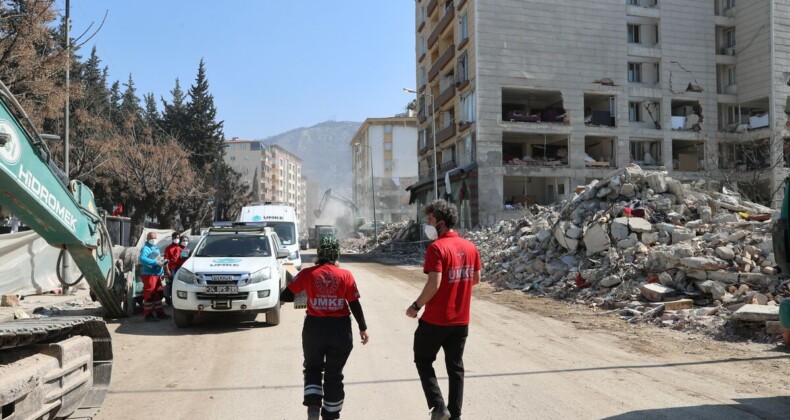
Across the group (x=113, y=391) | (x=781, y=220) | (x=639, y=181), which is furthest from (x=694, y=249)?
(x=113, y=391)

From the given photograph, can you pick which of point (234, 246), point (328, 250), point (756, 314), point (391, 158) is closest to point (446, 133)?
point (234, 246)

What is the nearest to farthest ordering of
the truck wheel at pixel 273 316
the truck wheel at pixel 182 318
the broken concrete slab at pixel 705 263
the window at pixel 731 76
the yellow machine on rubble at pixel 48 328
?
the yellow machine on rubble at pixel 48 328, the truck wheel at pixel 182 318, the truck wheel at pixel 273 316, the broken concrete slab at pixel 705 263, the window at pixel 731 76

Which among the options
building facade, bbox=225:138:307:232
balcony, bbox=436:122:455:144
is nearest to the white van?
balcony, bbox=436:122:455:144

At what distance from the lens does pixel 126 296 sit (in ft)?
35.7

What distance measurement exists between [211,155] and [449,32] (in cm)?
2305

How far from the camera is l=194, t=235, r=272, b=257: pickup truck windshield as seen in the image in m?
10.5

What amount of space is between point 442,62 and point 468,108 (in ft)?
27.1

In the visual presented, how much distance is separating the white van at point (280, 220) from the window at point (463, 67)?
27460mm

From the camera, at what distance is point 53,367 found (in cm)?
396

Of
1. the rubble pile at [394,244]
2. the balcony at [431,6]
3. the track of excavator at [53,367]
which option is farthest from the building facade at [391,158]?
the track of excavator at [53,367]

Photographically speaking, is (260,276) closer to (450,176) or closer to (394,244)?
(450,176)

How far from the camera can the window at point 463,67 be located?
41.2m

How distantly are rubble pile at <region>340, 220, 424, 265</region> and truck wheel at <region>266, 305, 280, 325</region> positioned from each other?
22.3 meters

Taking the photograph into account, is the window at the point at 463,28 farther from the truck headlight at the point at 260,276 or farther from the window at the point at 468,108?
the truck headlight at the point at 260,276
